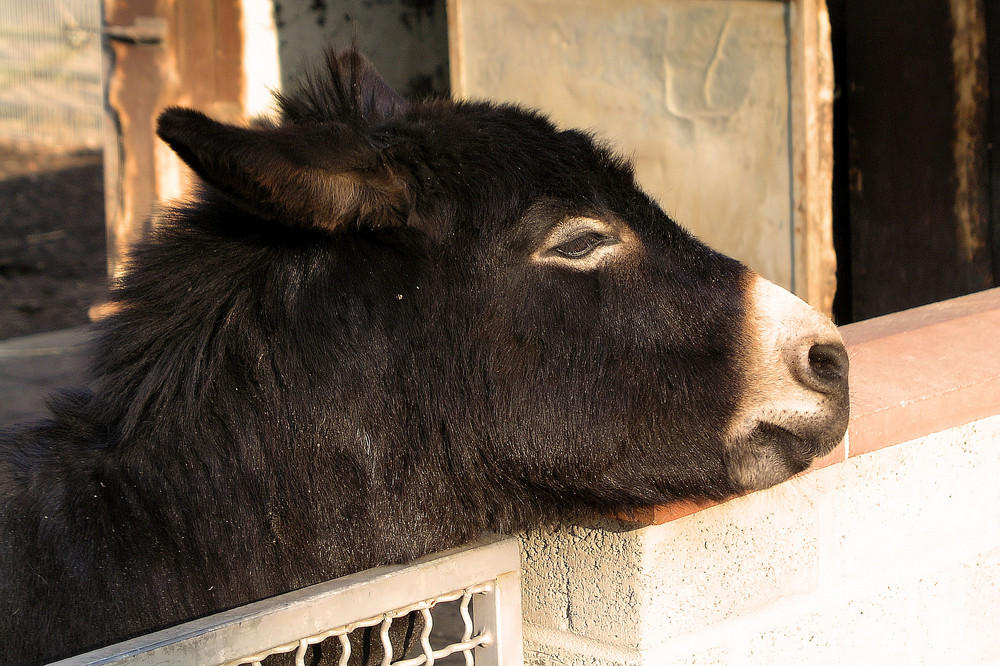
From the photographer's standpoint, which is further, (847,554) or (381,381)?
(847,554)

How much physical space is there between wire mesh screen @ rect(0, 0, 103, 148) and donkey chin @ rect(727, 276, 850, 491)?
4.27 meters

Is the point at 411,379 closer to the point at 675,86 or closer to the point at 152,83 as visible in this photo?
the point at 152,83

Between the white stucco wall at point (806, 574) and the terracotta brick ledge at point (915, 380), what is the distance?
3.3 inches

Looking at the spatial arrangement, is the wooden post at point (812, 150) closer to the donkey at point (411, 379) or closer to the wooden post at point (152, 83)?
the wooden post at point (152, 83)

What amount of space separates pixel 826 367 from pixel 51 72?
7778mm

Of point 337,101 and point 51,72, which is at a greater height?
point 51,72

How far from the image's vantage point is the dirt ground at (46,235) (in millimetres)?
8609

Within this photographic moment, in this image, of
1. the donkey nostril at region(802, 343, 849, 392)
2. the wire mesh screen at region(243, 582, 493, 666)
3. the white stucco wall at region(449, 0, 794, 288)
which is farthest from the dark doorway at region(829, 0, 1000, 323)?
the wire mesh screen at region(243, 582, 493, 666)

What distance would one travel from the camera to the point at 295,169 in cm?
156

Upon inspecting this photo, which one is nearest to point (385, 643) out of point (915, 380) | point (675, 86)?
point (915, 380)

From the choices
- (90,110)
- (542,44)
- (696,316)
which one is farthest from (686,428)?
(90,110)

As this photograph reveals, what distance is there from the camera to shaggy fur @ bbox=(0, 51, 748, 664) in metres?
1.67

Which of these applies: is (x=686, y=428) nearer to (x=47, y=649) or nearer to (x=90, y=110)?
(x=47, y=649)

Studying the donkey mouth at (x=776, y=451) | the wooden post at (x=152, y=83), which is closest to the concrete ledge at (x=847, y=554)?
the donkey mouth at (x=776, y=451)
